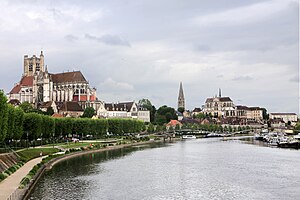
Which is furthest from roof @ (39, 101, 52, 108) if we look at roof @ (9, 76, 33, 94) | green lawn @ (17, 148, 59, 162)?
green lawn @ (17, 148, 59, 162)

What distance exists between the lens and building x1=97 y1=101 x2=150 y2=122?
552 ft

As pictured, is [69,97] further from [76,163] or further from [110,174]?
[110,174]

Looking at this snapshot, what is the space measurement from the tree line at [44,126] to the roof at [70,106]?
39.9 metres

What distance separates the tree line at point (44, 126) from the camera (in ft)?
166

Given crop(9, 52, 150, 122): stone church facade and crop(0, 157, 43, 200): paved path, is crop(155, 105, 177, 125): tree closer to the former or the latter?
crop(9, 52, 150, 122): stone church facade

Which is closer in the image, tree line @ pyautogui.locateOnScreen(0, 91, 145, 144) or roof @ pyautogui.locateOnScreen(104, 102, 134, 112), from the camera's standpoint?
tree line @ pyautogui.locateOnScreen(0, 91, 145, 144)

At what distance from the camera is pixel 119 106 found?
593 ft

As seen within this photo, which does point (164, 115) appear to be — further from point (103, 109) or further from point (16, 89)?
point (16, 89)

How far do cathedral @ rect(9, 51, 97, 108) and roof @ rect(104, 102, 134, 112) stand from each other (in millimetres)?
6715

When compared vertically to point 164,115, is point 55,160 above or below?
below

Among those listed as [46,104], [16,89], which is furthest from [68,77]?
[16,89]

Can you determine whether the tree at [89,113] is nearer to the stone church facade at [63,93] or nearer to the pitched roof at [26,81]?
the stone church facade at [63,93]

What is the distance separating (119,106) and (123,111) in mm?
3975

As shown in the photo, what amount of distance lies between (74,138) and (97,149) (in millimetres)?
18524
